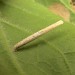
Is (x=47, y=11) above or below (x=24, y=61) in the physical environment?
above

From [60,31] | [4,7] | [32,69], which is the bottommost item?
[32,69]

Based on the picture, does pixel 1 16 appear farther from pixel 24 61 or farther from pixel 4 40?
pixel 24 61

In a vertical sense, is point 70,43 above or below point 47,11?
below

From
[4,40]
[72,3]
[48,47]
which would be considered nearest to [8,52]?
[4,40]

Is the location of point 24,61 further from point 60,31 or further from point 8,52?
point 60,31

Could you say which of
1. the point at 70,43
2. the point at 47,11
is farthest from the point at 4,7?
the point at 70,43

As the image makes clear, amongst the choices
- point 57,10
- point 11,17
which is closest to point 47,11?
point 57,10
